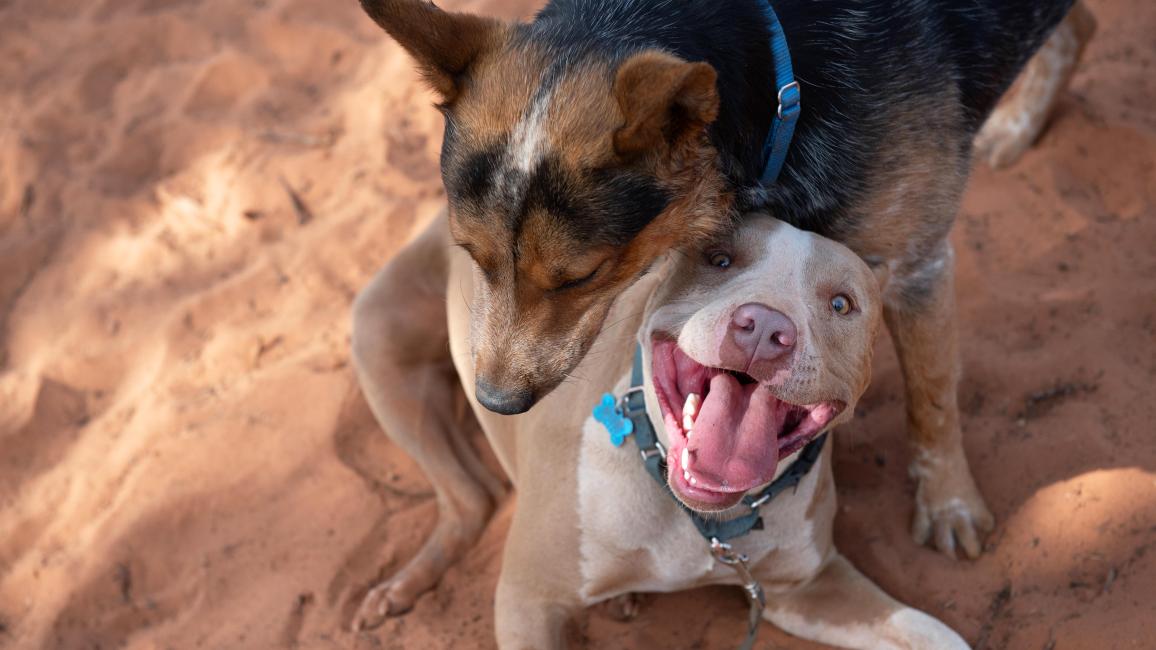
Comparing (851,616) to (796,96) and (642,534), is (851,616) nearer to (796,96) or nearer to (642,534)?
(642,534)

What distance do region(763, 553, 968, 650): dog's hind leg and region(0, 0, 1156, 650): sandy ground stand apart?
0.11m

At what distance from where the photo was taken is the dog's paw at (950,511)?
10.7ft

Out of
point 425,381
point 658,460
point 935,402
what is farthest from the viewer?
point 425,381

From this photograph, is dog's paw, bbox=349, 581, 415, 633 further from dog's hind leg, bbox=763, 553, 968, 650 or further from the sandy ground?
dog's hind leg, bbox=763, 553, 968, 650

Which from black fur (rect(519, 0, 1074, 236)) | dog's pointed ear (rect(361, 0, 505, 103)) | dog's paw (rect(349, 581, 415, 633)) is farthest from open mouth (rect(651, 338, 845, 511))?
dog's paw (rect(349, 581, 415, 633))

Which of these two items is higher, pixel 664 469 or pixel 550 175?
pixel 550 175

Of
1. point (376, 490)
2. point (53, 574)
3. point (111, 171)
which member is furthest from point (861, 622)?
point (111, 171)

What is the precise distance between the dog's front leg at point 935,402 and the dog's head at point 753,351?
57 cm

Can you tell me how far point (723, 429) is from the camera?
2.40 m

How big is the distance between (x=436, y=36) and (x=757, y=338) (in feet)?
3.29

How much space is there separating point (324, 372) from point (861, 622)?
2210mm

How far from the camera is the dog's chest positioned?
2.75m

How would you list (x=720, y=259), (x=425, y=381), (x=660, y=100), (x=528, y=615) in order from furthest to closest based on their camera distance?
1. (x=425, y=381)
2. (x=528, y=615)
3. (x=720, y=259)
4. (x=660, y=100)

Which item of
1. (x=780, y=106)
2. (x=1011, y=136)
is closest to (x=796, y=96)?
(x=780, y=106)
